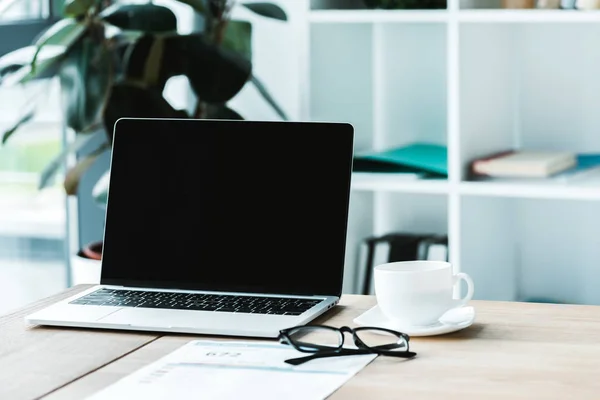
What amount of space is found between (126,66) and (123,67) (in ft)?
0.12

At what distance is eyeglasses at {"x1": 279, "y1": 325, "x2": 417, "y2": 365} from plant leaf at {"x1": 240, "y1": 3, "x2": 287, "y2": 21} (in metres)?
1.42

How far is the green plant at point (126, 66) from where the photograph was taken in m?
2.55

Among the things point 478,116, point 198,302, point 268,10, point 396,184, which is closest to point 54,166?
point 268,10

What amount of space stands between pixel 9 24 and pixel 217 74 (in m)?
0.87

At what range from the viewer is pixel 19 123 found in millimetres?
2607

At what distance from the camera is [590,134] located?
2.74 metres

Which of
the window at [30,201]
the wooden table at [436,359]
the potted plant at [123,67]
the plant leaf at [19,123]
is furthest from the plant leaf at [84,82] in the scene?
the wooden table at [436,359]

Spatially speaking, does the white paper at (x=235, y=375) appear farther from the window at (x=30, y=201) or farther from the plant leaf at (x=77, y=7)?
the window at (x=30, y=201)

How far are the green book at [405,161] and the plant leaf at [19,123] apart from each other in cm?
81

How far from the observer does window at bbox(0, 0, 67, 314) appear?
3.24 metres

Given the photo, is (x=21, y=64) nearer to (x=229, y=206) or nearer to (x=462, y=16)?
(x=462, y=16)

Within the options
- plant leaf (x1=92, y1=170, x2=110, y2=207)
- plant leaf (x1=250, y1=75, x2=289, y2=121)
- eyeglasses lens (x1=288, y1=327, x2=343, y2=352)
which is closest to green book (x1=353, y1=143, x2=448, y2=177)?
plant leaf (x1=250, y1=75, x2=289, y2=121)

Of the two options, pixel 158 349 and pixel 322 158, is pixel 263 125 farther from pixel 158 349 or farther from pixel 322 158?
pixel 158 349

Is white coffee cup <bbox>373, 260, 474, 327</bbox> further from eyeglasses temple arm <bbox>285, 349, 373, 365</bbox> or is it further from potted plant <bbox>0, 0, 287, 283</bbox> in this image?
potted plant <bbox>0, 0, 287, 283</bbox>
